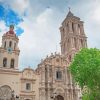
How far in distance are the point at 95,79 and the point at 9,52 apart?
21448 millimetres

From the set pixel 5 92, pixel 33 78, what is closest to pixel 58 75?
pixel 33 78

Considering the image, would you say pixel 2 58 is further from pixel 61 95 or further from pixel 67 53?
pixel 67 53

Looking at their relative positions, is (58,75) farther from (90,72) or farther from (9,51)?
(90,72)

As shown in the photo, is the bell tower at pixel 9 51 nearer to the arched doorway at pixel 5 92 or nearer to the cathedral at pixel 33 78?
the cathedral at pixel 33 78

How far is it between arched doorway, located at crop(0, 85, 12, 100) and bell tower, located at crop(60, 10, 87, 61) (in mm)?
20341

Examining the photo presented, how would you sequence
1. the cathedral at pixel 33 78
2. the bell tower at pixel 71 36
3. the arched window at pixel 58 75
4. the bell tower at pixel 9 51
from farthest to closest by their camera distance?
1. the bell tower at pixel 71 36
2. the arched window at pixel 58 75
3. the bell tower at pixel 9 51
4. the cathedral at pixel 33 78

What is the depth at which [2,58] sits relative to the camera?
40406 mm

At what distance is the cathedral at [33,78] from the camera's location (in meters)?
38.9

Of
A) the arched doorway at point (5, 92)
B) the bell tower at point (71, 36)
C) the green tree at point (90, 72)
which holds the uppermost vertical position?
the bell tower at point (71, 36)

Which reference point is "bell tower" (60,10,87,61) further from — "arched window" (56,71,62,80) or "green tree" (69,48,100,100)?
"green tree" (69,48,100,100)

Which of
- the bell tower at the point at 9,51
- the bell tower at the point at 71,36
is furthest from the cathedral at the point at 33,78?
the bell tower at the point at 71,36

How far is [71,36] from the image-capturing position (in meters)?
54.1

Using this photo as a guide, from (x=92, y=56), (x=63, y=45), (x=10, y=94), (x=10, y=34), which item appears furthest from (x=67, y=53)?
(x=92, y=56)

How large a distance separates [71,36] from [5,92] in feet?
83.8
